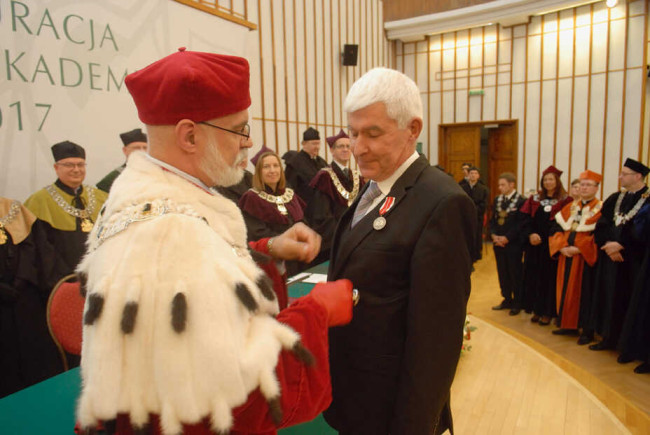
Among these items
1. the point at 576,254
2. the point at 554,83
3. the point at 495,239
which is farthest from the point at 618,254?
the point at 554,83

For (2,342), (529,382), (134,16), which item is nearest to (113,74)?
(134,16)

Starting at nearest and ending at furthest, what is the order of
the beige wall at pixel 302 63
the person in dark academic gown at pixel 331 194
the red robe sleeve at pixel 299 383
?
1. the red robe sleeve at pixel 299 383
2. the person in dark academic gown at pixel 331 194
3. the beige wall at pixel 302 63

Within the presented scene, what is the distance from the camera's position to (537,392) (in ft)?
9.40

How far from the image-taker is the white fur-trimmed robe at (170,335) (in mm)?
775

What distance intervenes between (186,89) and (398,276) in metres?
0.77

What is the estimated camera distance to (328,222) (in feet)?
16.0

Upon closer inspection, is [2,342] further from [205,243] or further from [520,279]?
[520,279]

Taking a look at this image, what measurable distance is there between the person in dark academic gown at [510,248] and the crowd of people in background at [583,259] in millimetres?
13

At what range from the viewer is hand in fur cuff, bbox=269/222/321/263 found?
1.32 metres

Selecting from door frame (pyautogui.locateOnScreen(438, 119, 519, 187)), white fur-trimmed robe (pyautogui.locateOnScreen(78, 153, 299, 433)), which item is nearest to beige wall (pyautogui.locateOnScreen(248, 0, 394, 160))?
door frame (pyautogui.locateOnScreen(438, 119, 519, 187))

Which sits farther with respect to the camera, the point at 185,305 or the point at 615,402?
the point at 615,402

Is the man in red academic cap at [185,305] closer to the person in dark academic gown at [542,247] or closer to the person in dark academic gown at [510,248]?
the person in dark academic gown at [542,247]

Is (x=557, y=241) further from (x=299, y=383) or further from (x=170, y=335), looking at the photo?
(x=170, y=335)

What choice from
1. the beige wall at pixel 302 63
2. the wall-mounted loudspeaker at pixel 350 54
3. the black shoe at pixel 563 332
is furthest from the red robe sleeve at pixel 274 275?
the wall-mounted loudspeaker at pixel 350 54
